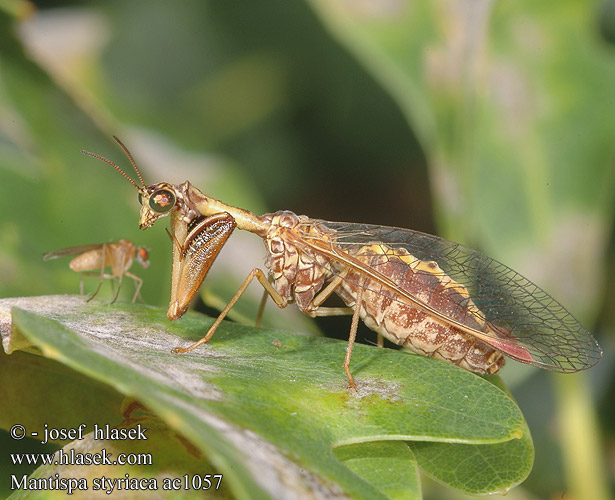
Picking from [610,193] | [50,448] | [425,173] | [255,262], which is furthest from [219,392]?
[425,173]

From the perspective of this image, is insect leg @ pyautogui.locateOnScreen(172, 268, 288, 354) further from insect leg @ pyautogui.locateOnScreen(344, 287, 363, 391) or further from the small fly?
insect leg @ pyautogui.locateOnScreen(344, 287, 363, 391)

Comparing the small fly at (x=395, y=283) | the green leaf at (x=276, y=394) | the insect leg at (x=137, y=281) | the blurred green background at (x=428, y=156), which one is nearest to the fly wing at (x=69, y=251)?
the blurred green background at (x=428, y=156)

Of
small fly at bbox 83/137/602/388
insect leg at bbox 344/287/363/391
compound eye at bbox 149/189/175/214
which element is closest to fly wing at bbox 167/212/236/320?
small fly at bbox 83/137/602/388

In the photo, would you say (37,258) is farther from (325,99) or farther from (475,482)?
(325,99)

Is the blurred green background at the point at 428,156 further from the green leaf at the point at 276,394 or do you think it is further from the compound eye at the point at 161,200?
the green leaf at the point at 276,394

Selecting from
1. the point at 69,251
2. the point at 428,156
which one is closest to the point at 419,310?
the point at 428,156

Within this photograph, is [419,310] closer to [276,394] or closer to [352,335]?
[352,335]
